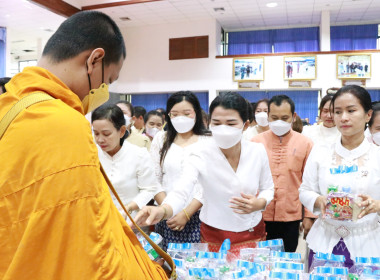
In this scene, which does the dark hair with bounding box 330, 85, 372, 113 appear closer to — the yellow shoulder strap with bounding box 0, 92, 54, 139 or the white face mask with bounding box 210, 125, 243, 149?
the white face mask with bounding box 210, 125, 243, 149

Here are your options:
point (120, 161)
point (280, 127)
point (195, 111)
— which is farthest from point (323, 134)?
point (120, 161)

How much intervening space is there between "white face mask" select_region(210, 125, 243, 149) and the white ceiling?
25.1ft

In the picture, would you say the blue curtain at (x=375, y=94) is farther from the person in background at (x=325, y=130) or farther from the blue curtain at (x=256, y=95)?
the person in background at (x=325, y=130)

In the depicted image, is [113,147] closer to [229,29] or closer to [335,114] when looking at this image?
[335,114]

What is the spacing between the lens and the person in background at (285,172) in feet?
8.50

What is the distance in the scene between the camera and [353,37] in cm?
1038

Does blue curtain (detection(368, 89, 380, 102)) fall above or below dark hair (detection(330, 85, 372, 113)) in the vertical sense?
above

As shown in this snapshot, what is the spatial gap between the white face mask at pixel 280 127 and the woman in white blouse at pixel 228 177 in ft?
2.49

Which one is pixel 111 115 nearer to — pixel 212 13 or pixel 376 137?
pixel 376 137

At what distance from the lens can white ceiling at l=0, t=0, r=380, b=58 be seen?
8930 millimetres

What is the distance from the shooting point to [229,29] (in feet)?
36.7

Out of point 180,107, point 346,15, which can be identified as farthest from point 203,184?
point 346,15

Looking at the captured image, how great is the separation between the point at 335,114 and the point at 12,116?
5.40 feet

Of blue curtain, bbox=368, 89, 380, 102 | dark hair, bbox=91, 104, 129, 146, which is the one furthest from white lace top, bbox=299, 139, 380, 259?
blue curtain, bbox=368, 89, 380, 102
